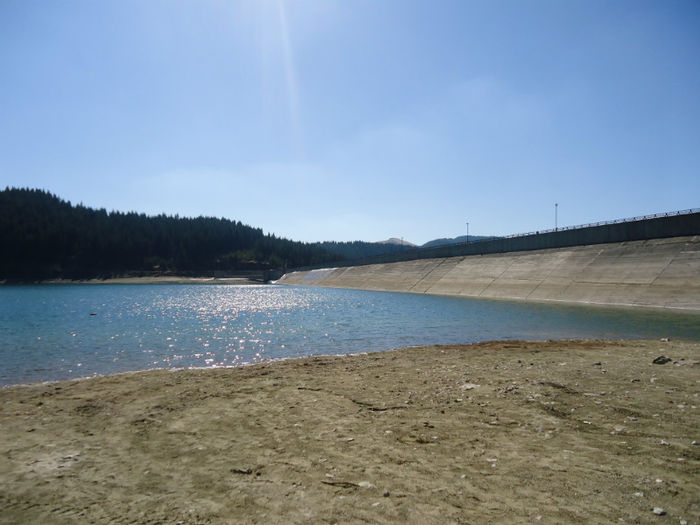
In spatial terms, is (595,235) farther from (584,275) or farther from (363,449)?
(363,449)

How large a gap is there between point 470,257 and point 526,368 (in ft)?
227

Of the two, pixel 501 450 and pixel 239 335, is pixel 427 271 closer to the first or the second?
pixel 239 335

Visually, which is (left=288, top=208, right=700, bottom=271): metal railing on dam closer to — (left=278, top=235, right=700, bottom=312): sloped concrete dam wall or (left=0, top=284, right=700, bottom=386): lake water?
(left=278, top=235, right=700, bottom=312): sloped concrete dam wall

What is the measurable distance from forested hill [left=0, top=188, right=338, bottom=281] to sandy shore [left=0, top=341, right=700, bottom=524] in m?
155

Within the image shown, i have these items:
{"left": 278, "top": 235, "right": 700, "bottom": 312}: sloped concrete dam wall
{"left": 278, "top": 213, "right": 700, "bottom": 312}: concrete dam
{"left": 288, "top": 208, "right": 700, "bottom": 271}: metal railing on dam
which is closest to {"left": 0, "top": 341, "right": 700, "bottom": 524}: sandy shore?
{"left": 278, "top": 235, "right": 700, "bottom": 312}: sloped concrete dam wall

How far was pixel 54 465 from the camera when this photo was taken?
6.75 metres

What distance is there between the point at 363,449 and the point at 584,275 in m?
51.2

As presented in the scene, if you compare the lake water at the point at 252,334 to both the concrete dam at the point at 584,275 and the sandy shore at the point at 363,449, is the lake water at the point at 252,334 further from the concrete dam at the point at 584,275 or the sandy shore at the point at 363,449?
the concrete dam at the point at 584,275

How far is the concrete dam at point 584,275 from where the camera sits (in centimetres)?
3931

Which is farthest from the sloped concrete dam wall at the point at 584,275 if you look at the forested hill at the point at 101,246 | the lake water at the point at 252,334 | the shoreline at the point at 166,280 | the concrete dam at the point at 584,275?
Result: the forested hill at the point at 101,246

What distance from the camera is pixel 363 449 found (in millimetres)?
7043

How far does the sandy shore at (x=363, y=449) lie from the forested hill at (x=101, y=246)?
155 metres

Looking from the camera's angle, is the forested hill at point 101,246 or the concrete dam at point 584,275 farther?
the forested hill at point 101,246

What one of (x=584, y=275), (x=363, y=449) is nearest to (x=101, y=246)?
(x=584, y=275)
